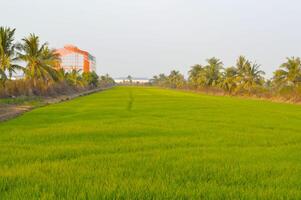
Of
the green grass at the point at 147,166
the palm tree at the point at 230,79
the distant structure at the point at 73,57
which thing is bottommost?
the green grass at the point at 147,166

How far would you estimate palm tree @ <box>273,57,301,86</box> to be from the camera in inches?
1459

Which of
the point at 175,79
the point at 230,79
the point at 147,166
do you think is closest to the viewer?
the point at 147,166

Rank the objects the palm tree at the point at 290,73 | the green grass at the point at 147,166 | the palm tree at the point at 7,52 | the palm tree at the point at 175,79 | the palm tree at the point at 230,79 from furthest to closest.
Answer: the palm tree at the point at 175,79 → the palm tree at the point at 230,79 → the palm tree at the point at 290,73 → the palm tree at the point at 7,52 → the green grass at the point at 147,166

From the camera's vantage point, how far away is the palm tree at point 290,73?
37062mm

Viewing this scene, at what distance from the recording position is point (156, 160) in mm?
6320

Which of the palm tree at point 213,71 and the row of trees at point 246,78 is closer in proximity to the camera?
the row of trees at point 246,78

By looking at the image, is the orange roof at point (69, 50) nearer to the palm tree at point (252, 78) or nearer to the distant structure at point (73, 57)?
the distant structure at point (73, 57)

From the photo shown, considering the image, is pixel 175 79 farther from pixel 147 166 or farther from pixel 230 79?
pixel 147 166

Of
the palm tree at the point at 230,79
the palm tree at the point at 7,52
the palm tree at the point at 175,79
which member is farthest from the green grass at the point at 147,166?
the palm tree at the point at 175,79

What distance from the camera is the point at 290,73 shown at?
37.5 meters

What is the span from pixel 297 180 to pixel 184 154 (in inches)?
96.6

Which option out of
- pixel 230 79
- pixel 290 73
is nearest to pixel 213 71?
pixel 230 79

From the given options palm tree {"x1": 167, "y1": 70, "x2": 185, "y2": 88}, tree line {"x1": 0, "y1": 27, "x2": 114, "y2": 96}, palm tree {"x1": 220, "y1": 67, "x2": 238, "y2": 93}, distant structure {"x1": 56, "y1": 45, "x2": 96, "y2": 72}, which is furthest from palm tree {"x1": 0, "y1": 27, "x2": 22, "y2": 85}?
distant structure {"x1": 56, "y1": 45, "x2": 96, "y2": 72}

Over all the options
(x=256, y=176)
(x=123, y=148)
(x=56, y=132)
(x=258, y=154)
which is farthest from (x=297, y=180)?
(x=56, y=132)
